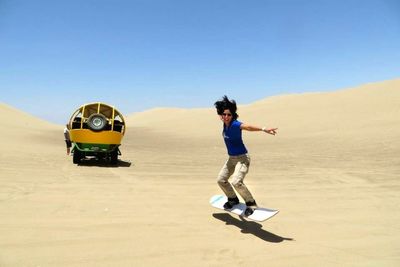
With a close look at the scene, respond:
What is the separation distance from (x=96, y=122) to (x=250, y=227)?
28.5ft

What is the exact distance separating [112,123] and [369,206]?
929cm

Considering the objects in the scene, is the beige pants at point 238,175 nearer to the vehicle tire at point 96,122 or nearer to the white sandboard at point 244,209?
the white sandboard at point 244,209

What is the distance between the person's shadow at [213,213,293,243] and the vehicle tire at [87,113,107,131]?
7.65 m

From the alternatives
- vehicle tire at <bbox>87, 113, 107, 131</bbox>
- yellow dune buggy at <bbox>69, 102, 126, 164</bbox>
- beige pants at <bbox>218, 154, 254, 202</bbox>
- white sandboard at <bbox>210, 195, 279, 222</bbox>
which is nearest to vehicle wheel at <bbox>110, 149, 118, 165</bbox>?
yellow dune buggy at <bbox>69, 102, 126, 164</bbox>

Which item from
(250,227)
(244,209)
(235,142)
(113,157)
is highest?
(235,142)

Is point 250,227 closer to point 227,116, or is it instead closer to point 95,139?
point 227,116

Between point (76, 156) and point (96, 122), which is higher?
point (96, 122)

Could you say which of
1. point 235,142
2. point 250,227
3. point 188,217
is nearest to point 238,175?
point 235,142

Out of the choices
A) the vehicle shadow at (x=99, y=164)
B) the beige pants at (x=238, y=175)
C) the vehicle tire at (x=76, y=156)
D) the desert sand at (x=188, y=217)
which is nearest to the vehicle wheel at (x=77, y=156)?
the vehicle tire at (x=76, y=156)

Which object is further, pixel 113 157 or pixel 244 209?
pixel 113 157

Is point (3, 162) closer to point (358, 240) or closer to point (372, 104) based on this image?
point (358, 240)

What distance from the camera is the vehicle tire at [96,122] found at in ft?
42.6

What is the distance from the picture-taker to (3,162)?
1224 cm

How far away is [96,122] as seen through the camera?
13109 millimetres
